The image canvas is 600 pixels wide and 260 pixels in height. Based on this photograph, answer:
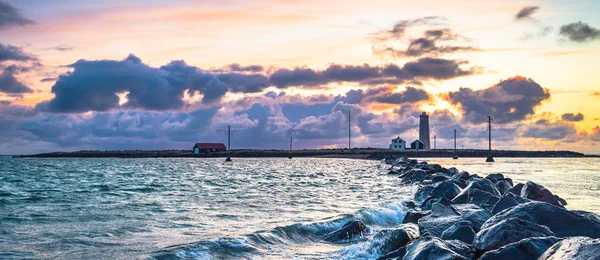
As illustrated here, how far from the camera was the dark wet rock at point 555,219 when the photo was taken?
840 cm

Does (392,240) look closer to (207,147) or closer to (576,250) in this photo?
(576,250)

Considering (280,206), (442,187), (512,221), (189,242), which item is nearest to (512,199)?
(512,221)

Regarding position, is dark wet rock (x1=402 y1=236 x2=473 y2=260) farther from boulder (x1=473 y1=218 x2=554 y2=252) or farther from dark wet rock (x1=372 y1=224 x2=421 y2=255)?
dark wet rock (x1=372 y1=224 x2=421 y2=255)

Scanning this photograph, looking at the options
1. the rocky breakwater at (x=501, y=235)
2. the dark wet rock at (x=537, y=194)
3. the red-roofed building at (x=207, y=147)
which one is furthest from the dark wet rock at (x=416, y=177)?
the red-roofed building at (x=207, y=147)

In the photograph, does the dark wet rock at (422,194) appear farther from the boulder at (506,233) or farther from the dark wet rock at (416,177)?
the boulder at (506,233)

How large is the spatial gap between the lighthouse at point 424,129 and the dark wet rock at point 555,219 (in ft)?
418

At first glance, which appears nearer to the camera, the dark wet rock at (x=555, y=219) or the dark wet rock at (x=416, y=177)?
the dark wet rock at (x=555, y=219)

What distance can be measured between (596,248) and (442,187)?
1282 cm

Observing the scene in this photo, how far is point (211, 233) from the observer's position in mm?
12984

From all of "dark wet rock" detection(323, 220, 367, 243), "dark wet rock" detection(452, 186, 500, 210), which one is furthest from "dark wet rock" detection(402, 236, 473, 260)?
"dark wet rock" detection(452, 186, 500, 210)

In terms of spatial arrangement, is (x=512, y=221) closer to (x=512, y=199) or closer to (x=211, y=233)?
(x=512, y=199)

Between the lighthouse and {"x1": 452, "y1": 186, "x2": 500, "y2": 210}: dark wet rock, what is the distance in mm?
120228

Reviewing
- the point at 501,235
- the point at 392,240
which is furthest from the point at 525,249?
the point at 392,240

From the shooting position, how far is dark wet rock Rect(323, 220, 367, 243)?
40.9 feet
